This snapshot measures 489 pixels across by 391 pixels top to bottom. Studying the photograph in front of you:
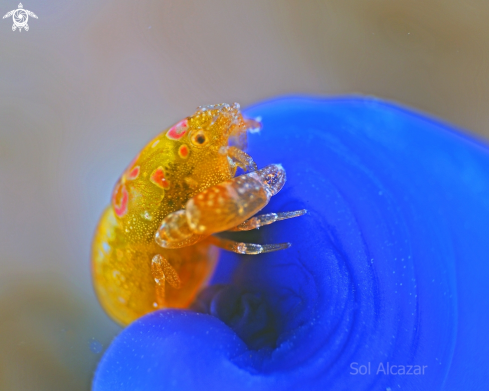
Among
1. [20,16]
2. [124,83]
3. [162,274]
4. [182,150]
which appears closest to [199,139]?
[182,150]

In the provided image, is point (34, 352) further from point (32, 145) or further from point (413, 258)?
point (413, 258)

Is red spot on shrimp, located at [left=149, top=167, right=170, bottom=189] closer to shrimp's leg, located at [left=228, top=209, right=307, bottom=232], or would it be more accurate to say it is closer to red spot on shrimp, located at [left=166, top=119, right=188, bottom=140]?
red spot on shrimp, located at [left=166, top=119, right=188, bottom=140]

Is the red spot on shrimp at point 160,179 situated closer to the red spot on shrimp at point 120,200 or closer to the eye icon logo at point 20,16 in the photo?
the red spot on shrimp at point 120,200

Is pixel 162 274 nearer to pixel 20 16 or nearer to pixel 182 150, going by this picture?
pixel 182 150

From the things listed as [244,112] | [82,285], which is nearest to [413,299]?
[244,112]

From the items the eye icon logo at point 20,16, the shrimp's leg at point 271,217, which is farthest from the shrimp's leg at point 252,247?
the eye icon logo at point 20,16

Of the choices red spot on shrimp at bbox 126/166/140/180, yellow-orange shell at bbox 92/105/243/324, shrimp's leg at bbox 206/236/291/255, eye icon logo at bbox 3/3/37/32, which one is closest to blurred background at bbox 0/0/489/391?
eye icon logo at bbox 3/3/37/32
